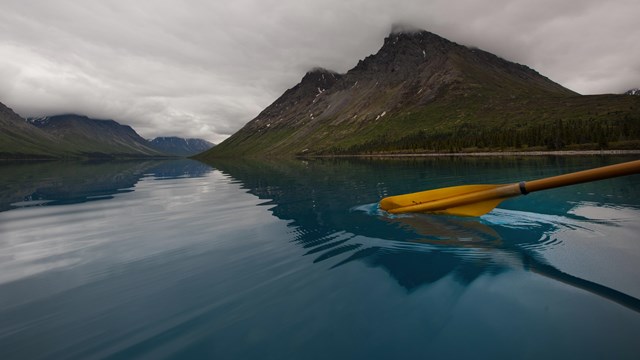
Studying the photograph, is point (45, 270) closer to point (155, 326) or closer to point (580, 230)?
point (155, 326)

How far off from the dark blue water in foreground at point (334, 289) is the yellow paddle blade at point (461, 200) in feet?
3.80

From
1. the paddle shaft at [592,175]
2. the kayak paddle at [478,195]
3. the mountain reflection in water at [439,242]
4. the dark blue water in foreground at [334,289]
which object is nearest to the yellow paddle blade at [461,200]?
the kayak paddle at [478,195]

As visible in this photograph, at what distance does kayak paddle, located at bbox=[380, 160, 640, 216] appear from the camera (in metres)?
11.3

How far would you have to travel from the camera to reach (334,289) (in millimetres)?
11266

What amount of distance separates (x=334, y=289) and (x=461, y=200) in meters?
9.54

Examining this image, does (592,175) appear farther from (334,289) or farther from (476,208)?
(334,289)

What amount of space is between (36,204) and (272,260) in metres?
37.1

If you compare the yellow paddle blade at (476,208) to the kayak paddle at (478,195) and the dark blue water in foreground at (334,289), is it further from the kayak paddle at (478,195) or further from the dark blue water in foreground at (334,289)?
the dark blue water in foreground at (334,289)

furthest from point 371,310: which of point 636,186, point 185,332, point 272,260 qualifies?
point 636,186

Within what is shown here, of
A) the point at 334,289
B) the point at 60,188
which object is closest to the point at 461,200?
the point at 334,289

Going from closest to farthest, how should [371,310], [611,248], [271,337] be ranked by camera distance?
[271,337] < [371,310] < [611,248]

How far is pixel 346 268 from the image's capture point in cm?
1324

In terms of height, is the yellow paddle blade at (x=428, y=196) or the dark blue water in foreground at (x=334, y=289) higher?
the yellow paddle blade at (x=428, y=196)

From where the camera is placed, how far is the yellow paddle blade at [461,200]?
15977 mm
